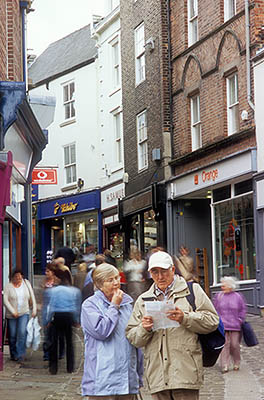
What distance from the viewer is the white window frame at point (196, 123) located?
24.3m

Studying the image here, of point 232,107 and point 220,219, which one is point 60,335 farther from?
point 232,107

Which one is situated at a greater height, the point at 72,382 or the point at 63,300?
the point at 63,300

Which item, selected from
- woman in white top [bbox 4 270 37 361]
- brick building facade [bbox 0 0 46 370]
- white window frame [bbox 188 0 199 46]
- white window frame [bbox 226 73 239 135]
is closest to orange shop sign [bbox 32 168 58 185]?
brick building facade [bbox 0 0 46 370]

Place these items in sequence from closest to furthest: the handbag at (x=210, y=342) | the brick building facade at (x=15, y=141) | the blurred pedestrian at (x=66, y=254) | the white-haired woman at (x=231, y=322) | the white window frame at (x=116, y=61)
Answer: the handbag at (x=210, y=342)
the white-haired woman at (x=231, y=322)
the brick building facade at (x=15, y=141)
the blurred pedestrian at (x=66, y=254)
the white window frame at (x=116, y=61)

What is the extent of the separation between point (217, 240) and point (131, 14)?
11.4m

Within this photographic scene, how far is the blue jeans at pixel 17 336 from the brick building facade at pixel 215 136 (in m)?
7.41

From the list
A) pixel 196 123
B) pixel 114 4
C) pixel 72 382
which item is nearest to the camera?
pixel 72 382

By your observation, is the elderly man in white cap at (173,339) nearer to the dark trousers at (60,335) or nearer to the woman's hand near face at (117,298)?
the woman's hand near face at (117,298)

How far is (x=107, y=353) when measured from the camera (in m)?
6.28

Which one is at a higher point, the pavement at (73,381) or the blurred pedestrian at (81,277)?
the blurred pedestrian at (81,277)

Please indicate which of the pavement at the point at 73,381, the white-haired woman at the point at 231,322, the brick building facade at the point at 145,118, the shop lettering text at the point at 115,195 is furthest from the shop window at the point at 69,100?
the white-haired woman at the point at 231,322

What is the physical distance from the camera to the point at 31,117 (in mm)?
16297

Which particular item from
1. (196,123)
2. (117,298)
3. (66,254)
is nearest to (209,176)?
(196,123)

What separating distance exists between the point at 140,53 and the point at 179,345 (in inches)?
959
